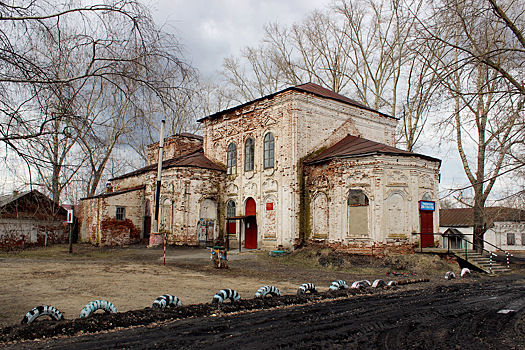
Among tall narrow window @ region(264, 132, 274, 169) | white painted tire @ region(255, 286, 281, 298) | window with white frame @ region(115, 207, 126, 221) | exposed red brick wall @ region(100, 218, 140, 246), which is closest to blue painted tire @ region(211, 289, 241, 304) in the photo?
white painted tire @ region(255, 286, 281, 298)

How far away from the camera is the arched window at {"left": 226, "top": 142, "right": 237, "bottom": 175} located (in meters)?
25.7

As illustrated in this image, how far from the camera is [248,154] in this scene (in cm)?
2473

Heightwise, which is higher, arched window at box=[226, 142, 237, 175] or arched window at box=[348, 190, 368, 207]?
arched window at box=[226, 142, 237, 175]

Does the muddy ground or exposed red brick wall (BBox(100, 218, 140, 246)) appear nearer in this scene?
the muddy ground

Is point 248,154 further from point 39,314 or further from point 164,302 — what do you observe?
point 39,314

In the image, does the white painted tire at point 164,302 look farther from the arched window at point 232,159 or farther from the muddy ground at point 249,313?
the arched window at point 232,159

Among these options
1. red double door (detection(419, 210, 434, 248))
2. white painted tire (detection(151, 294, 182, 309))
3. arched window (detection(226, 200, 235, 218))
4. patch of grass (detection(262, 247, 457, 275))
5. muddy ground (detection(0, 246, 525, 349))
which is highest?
arched window (detection(226, 200, 235, 218))

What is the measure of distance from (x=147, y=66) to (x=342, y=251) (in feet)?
48.8

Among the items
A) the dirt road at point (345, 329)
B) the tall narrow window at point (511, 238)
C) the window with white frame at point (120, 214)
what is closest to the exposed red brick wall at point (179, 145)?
the window with white frame at point (120, 214)

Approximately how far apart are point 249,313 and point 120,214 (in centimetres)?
2256

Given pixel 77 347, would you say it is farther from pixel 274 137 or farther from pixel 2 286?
pixel 274 137

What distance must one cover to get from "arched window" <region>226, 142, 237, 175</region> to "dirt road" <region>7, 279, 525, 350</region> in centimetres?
1756

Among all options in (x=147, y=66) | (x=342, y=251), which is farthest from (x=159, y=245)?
(x=147, y=66)

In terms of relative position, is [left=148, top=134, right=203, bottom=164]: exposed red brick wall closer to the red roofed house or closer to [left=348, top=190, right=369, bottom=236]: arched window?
the red roofed house
